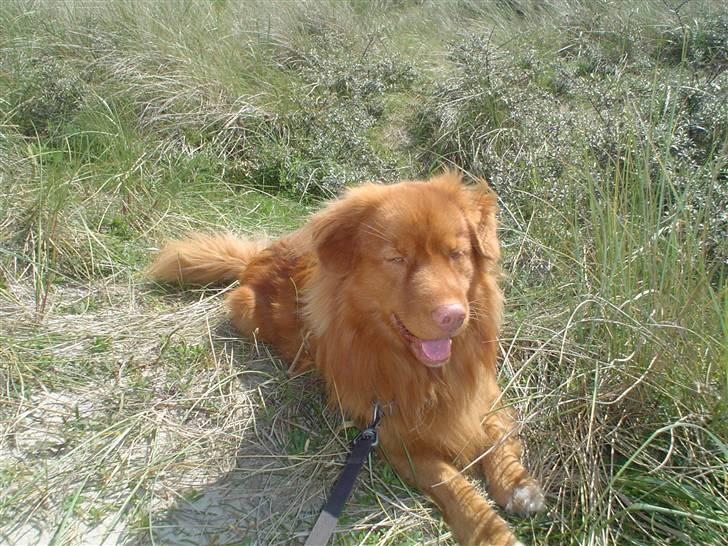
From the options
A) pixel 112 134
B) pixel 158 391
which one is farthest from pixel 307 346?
pixel 112 134

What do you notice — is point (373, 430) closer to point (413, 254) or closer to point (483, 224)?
point (413, 254)

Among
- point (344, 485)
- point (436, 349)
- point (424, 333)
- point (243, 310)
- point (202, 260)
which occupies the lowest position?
point (344, 485)

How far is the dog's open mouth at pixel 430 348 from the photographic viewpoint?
2486 mm

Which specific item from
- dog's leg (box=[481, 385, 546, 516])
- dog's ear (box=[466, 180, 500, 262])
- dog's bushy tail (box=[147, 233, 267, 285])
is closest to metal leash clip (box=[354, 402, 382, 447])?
dog's leg (box=[481, 385, 546, 516])

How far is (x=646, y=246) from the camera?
275 centimetres

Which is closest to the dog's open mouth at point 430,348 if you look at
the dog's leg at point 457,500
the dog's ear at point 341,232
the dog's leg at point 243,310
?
the dog's ear at point 341,232

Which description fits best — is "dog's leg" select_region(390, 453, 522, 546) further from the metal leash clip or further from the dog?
the metal leash clip

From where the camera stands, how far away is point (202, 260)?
395 cm

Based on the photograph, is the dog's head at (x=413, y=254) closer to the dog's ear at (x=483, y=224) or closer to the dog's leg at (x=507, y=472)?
the dog's ear at (x=483, y=224)

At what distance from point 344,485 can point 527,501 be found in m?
0.77

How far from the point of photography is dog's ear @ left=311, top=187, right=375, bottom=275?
263 centimetres

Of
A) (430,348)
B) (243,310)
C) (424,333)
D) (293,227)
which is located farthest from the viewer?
(293,227)

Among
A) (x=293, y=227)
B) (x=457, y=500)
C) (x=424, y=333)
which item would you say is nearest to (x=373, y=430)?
(x=457, y=500)

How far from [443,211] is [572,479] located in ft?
3.96
